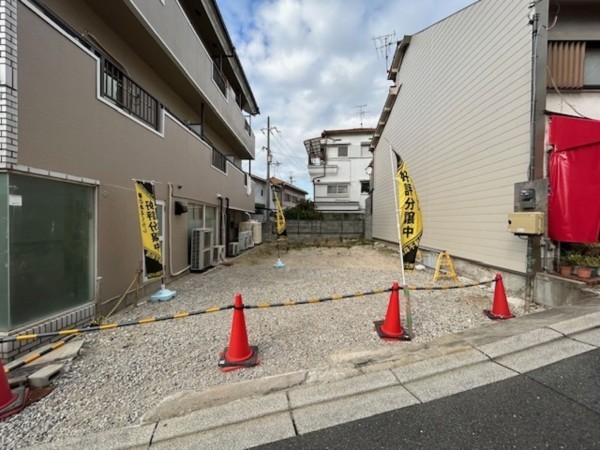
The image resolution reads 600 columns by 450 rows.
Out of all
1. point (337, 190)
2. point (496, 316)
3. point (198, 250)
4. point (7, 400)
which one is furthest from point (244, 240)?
point (337, 190)

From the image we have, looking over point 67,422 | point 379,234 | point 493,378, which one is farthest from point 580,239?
point 379,234

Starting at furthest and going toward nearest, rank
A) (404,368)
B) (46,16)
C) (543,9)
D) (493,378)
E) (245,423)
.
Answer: (543,9)
(46,16)
(404,368)
(493,378)
(245,423)

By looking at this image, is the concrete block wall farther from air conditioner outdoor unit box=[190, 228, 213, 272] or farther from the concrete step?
air conditioner outdoor unit box=[190, 228, 213, 272]

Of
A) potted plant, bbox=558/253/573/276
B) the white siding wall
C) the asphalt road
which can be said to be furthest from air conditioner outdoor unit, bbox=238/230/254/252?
the asphalt road

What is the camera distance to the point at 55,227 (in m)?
3.48

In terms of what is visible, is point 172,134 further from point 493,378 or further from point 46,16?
point 493,378

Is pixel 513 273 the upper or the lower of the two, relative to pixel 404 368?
upper

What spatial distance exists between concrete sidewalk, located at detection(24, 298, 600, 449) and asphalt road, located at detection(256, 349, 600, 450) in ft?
0.32

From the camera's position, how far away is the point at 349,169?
87.6 ft

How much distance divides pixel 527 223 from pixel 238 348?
5004mm

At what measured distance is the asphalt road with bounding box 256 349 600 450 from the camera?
1830 mm

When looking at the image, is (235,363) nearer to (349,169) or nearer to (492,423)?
(492,423)

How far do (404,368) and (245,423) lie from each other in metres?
1.54

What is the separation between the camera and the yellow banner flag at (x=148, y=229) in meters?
4.72
